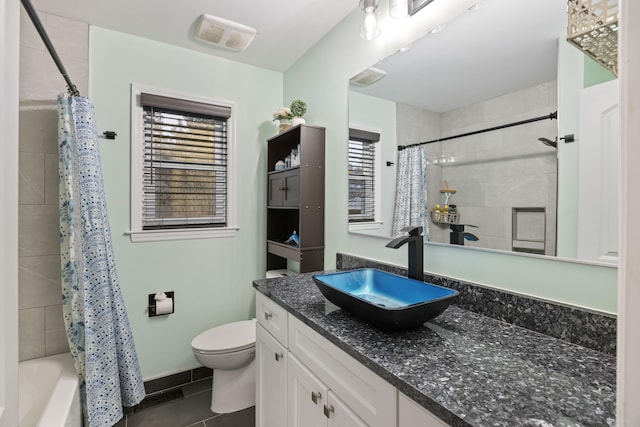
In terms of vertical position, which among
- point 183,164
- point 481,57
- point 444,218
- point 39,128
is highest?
point 481,57

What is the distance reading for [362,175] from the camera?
1.86 metres

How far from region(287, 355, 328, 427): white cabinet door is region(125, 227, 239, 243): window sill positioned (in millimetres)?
1434

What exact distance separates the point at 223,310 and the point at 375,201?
156cm

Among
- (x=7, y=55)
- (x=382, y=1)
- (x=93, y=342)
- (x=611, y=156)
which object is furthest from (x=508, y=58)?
(x=93, y=342)

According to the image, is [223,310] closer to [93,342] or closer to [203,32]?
[93,342]

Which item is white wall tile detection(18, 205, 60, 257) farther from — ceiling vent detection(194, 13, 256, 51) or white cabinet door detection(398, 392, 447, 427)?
white cabinet door detection(398, 392, 447, 427)

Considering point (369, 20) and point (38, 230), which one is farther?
point (38, 230)

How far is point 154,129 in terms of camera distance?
2305 mm

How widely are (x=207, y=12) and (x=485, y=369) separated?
226cm

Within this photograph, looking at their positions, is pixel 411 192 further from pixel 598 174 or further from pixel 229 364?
pixel 229 364

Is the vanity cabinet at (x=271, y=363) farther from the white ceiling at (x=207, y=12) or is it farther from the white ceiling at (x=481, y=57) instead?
the white ceiling at (x=207, y=12)

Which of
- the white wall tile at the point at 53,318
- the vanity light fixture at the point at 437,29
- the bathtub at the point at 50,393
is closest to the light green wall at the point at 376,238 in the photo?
the vanity light fixture at the point at 437,29

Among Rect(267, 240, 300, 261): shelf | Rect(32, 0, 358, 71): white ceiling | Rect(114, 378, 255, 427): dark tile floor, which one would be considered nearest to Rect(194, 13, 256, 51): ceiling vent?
Rect(32, 0, 358, 71): white ceiling

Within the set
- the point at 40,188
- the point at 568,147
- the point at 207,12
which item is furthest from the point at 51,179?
the point at 568,147
